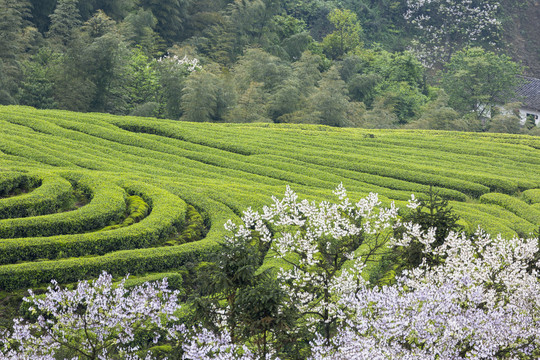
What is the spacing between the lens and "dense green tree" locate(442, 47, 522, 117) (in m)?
43.7

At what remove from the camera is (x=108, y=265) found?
12906 mm

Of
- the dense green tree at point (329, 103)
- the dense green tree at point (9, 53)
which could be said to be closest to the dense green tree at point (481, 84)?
the dense green tree at point (329, 103)

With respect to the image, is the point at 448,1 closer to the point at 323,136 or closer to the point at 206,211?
the point at 323,136

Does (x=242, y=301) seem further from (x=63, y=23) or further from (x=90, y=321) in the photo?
(x=63, y=23)

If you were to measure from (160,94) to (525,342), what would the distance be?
30.9 metres

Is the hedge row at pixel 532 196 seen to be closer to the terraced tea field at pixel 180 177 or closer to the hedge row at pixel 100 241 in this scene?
the terraced tea field at pixel 180 177

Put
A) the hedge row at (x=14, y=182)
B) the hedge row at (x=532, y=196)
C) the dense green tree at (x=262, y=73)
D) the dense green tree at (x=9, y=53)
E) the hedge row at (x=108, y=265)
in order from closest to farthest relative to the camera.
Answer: the hedge row at (x=108, y=265) < the hedge row at (x=14, y=182) < the hedge row at (x=532, y=196) < the dense green tree at (x=9, y=53) < the dense green tree at (x=262, y=73)

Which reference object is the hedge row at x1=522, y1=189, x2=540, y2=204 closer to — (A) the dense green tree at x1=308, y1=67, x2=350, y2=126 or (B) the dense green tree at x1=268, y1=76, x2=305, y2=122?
(A) the dense green tree at x1=308, y1=67, x2=350, y2=126

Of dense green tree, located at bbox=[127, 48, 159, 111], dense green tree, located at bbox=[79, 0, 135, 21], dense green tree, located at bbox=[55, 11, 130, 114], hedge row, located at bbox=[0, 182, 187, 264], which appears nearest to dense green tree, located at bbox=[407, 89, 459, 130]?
dense green tree, located at bbox=[127, 48, 159, 111]

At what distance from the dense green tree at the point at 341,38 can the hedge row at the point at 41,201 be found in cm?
4153

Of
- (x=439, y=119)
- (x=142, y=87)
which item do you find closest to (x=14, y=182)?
(x=142, y=87)

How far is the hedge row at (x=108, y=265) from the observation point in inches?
478

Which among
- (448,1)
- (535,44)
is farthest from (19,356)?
(535,44)

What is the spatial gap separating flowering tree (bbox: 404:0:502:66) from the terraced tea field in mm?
31051
